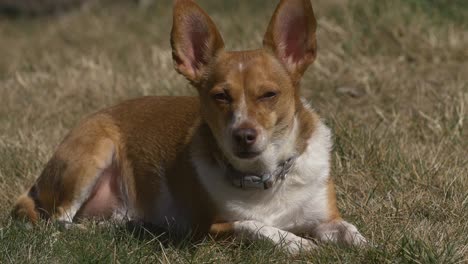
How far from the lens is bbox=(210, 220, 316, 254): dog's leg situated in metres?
4.57

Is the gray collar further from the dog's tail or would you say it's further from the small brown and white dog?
the dog's tail

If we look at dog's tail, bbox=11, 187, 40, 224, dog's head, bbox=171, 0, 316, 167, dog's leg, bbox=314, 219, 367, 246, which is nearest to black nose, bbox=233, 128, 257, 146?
dog's head, bbox=171, 0, 316, 167

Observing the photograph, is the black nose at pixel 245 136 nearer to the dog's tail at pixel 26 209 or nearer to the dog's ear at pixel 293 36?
the dog's ear at pixel 293 36

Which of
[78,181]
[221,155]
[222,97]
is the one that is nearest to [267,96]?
[222,97]

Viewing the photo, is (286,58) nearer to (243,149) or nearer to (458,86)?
(243,149)

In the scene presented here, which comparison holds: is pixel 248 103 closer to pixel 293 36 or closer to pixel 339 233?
pixel 293 36

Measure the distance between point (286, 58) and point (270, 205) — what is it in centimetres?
81

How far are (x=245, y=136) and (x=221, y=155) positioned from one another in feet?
1.43

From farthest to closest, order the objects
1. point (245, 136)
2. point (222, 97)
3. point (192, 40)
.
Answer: point (192, 40)
point (222, 97)
point (245, 136)

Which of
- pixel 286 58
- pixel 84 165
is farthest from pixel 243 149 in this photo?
pixel 84 165

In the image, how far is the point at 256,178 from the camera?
4840 millimetres

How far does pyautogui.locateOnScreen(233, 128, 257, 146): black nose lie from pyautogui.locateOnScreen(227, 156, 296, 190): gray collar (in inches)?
14.8

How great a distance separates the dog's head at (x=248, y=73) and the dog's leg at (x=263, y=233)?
358 millimetres

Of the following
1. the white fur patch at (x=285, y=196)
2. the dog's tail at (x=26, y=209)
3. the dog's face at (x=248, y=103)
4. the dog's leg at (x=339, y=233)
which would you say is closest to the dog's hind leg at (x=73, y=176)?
the dog's tail at (x=26, y=209)
